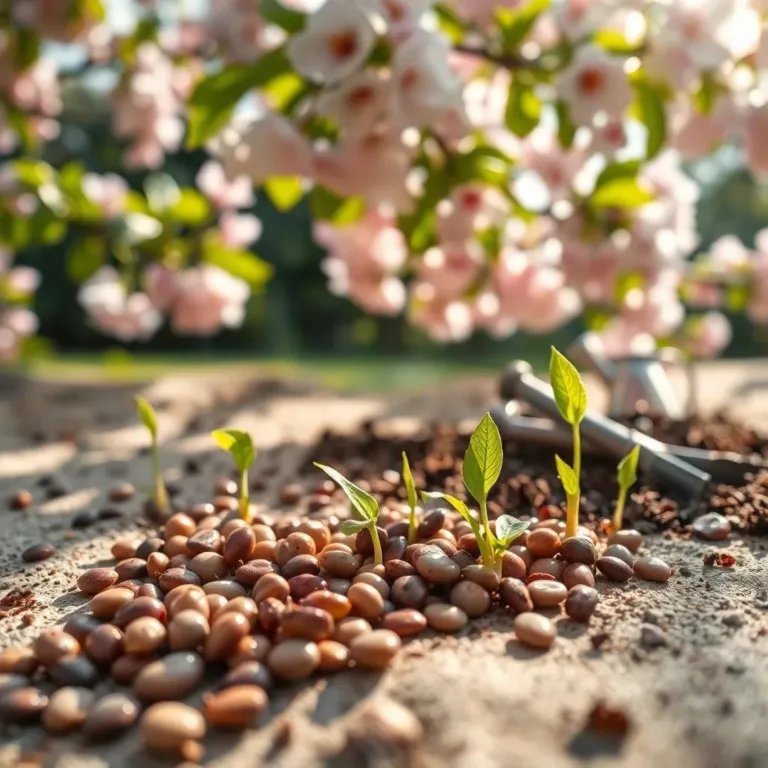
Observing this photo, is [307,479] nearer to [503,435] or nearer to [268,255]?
[503,435]

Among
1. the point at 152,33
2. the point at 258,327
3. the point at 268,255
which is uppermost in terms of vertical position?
the point at 152,33

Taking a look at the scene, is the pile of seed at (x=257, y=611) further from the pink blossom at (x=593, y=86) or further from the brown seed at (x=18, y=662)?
the pink blossom at (x=593, y=86)

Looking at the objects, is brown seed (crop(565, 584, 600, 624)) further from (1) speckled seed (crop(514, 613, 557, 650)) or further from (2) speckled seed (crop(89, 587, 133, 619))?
(2) speckled seed (crop(89, 587, 133, 619))

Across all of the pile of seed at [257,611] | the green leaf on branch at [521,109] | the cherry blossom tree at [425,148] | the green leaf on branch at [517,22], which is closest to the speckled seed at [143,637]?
the pile of seed at [257,611]

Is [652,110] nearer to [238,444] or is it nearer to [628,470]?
[628,470]

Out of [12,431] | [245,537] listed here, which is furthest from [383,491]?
[12,431]

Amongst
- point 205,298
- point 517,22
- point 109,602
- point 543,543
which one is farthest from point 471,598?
point 205,298
